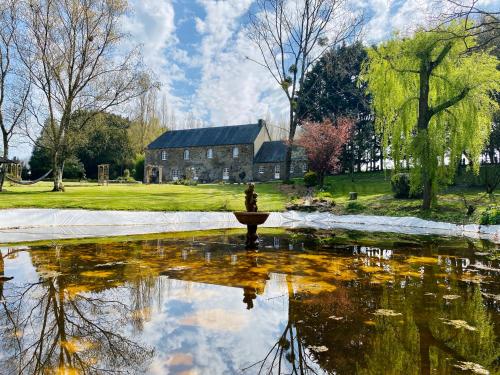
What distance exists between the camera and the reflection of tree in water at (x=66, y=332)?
3291 millimetres

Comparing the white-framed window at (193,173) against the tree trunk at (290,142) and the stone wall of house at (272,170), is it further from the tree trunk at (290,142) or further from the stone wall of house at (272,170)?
the tree trunk at (290,142)

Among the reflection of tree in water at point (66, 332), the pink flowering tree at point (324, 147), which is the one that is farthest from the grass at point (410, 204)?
the reflection of tree in water at point (66, 332)

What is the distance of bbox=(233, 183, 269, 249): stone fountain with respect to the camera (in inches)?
358

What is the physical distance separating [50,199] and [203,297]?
44.7ft

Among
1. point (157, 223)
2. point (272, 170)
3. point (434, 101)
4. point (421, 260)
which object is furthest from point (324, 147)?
point (421, 260)

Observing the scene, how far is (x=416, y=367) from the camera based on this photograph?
3277 millimetres

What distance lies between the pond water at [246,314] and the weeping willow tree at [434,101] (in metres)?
9.13

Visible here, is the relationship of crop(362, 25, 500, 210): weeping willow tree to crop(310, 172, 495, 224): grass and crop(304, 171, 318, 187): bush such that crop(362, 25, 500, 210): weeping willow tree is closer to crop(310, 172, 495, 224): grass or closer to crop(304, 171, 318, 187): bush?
crop(310, 172, 495, 224): grass

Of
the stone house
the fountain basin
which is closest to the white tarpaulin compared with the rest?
the fountain basin

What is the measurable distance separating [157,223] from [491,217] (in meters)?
14.1

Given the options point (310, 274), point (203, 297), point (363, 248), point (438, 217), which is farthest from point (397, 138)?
point (203, 297)

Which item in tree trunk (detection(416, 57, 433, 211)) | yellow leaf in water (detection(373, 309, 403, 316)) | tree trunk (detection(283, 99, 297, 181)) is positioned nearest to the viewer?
yellow leaf in water (detection(373, 309, 403, 316))

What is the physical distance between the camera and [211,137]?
143 feet

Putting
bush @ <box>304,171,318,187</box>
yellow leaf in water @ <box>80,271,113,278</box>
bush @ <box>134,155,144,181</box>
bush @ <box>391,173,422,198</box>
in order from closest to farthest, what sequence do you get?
yellow leaf in water @ <box>80,271,113,278</box>
bush @ <box>391,173,422,198</box>
bush @ <box>304,171,318,187</box>
bush @ <box>134,155,144,181</box>
